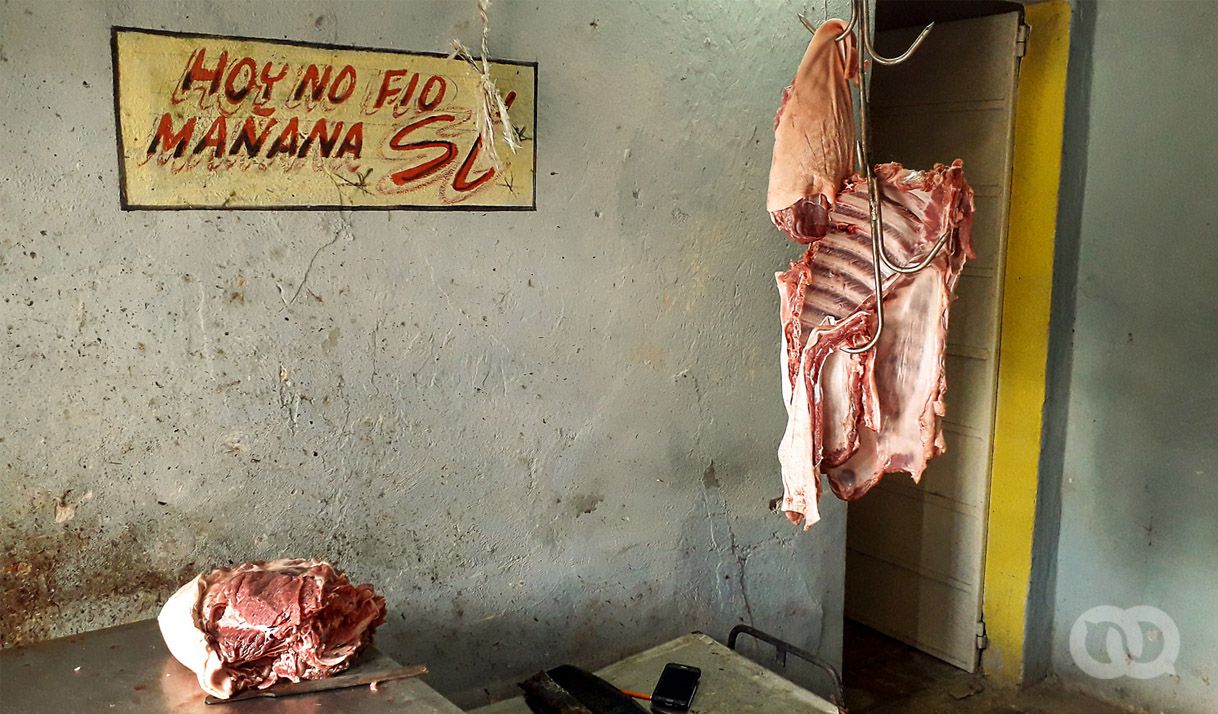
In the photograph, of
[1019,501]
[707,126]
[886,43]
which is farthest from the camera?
[886,43]

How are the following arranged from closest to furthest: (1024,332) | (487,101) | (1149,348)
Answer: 1. (487,101)
2. (1149,348)
3. (1024,332)

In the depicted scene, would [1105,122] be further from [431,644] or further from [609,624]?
[431,644]

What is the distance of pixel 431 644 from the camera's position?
2.31 meters

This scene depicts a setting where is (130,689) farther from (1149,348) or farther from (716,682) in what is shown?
(1149,348)

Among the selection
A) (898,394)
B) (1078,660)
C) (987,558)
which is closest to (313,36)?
(898,394)

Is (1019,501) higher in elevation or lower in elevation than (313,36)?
lower

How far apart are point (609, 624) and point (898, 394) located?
0.99m

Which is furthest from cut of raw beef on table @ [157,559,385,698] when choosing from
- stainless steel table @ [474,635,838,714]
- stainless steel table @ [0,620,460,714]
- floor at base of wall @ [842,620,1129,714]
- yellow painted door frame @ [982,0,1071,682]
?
yellow painted door frame @ [982,0,1071,682]

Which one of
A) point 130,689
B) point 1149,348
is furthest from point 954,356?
point 130,689

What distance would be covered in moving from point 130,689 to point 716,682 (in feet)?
4.26

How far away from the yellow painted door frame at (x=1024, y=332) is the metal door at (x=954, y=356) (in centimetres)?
4

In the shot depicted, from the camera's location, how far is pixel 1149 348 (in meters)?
3.30

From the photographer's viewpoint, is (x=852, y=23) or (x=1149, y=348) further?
(x=1149, y=348)

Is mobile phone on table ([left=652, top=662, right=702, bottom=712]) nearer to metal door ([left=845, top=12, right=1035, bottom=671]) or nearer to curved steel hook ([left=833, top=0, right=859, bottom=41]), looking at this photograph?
curved steel hook ([left=833, top=0, right=859, bottom=41])
